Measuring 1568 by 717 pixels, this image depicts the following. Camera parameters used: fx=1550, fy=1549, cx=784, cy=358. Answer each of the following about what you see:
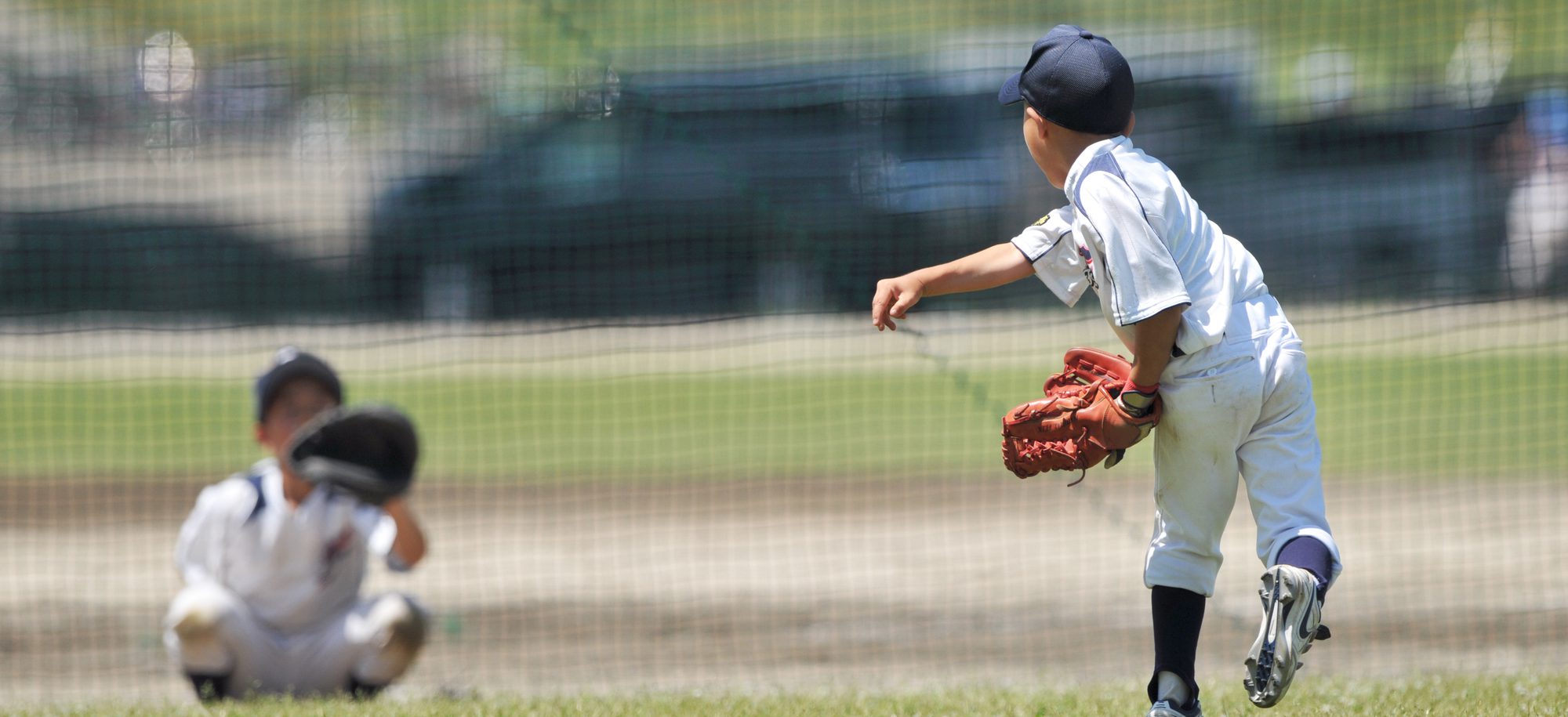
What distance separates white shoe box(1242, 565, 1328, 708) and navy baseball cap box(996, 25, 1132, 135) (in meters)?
0.93

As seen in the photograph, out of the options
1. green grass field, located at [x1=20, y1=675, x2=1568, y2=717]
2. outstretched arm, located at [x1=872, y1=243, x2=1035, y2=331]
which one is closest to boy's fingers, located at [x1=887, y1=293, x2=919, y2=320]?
outstretched arm, located at [x1=872, y1=243, x2=1035, y2=331]

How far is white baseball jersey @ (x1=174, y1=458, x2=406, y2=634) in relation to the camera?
4.56m

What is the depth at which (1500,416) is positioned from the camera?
11391 mm

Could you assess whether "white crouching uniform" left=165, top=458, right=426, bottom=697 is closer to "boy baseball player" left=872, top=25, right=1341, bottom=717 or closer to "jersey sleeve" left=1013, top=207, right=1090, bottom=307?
"boy baseball player" left=872, top=25, right=1341, bottom=717

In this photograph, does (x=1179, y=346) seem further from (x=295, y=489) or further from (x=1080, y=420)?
(x=295, y=489)

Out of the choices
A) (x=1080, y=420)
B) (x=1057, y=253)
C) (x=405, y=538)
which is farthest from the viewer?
(x=405, y=538)

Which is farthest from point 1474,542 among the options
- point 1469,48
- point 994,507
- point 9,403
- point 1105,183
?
point 9,403

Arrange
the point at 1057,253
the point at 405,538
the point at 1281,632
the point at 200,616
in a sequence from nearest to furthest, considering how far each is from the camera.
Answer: the point at 1281,632 → the point at 1057,253 → the point at 200,616 → the point at 405,538

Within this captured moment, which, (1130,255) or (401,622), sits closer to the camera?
(1130,255)

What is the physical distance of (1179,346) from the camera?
9.76ft

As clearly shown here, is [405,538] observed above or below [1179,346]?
below

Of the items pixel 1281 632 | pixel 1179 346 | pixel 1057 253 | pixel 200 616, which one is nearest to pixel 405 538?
pixel 200 616

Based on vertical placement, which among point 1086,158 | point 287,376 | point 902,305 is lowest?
point 287,376

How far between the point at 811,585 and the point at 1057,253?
14.3 ft
